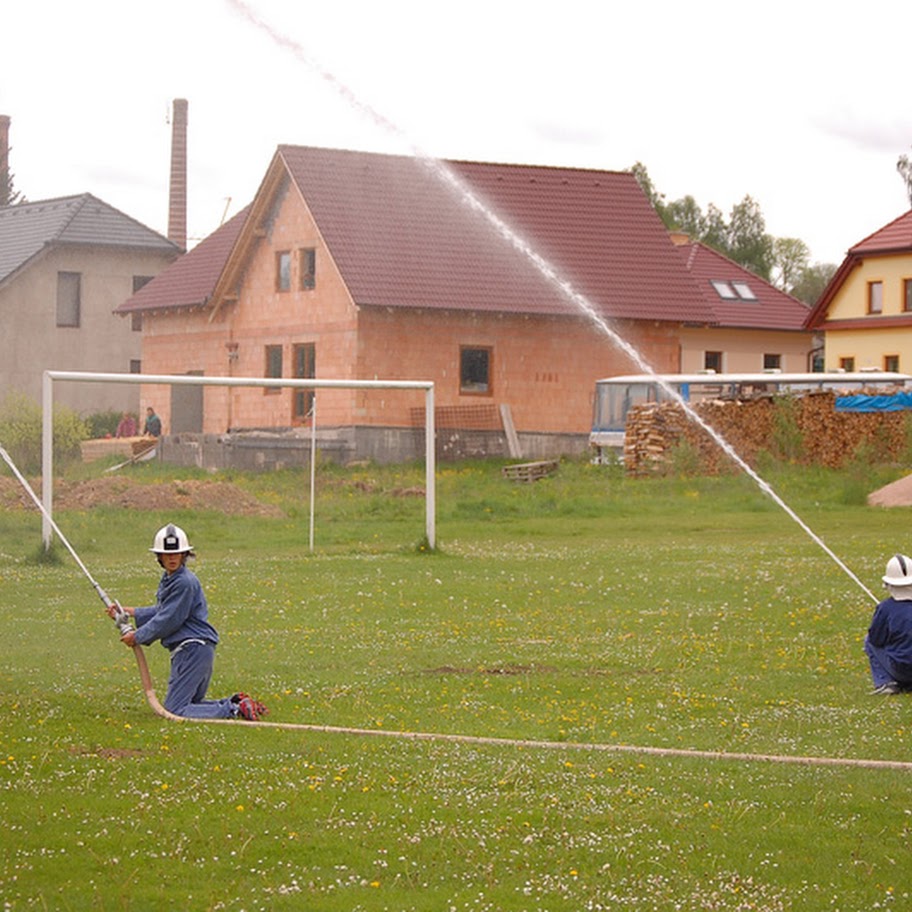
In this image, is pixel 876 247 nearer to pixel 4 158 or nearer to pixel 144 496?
pixel 144 496

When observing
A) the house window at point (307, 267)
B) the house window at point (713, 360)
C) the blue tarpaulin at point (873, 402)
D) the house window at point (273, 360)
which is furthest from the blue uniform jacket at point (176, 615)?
the house window at point (713, 360)

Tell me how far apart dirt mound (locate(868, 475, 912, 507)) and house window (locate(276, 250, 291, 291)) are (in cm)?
2258

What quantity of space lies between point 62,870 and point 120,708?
16.0ft

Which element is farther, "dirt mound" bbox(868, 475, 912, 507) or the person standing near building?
the person standing near building

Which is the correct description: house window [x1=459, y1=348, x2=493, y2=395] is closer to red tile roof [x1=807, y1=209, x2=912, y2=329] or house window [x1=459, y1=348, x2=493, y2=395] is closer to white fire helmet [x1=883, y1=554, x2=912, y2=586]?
red tile roof [x1=807, y1=209, x2=912, y2=329]

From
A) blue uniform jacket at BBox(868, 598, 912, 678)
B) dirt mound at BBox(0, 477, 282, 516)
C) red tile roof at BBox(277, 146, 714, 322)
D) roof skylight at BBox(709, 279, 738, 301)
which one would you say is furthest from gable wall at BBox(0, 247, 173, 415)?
blue uniform jacket at BBox(868, 598, 912, 678)

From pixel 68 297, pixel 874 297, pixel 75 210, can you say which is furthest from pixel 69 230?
pixel 874 297

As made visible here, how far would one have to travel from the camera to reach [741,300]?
230ft

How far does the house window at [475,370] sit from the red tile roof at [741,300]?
1723 centimetres

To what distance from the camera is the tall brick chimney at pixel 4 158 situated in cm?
8299

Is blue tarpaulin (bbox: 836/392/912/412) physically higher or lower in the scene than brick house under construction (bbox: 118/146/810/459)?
lower

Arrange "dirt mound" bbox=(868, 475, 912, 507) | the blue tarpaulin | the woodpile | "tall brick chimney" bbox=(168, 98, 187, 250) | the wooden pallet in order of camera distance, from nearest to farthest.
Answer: "dirt mound" bbox=(868, 475, 912, 507) < the woodpile < the wooden pallet < the blue tarpaulin < "tall brick chimney" bbox=(168, 98, 187, 250)

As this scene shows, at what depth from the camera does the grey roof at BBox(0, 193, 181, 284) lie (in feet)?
221

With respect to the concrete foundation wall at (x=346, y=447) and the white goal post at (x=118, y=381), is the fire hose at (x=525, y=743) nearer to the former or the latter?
the white goal post at (x=118, y=381)
